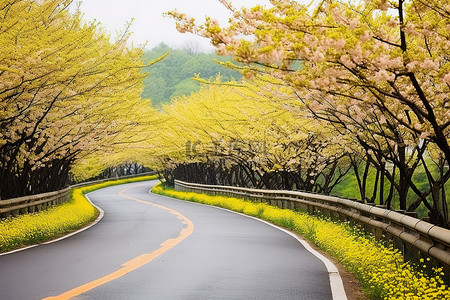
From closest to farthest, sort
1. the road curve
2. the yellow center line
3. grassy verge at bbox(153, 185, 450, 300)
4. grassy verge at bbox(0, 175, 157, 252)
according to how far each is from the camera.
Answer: grassy verge at bbox(153, 185, 450, 300) < the yellow center line < the road curve < grassy verge at bbox(0, 175, 157, 252)

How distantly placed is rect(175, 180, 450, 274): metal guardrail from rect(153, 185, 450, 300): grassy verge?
0.19 meters

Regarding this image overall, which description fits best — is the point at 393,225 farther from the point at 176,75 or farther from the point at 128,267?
the point at 176,75

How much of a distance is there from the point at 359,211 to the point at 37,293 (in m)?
7.79

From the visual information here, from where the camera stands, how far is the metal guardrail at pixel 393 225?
743cm

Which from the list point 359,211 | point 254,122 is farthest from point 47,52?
point 254,122

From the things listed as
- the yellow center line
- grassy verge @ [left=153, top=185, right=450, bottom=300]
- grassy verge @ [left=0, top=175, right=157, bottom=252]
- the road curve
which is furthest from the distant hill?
the yellow center line

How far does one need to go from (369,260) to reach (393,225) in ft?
3.20

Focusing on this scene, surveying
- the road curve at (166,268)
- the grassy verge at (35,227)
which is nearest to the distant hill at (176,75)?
the grassy verge at (35,227)

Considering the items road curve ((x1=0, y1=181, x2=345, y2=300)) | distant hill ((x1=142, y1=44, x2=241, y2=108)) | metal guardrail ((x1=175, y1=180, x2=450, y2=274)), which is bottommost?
road curve ((x1=0, y1=181, x2=345, y2=300))

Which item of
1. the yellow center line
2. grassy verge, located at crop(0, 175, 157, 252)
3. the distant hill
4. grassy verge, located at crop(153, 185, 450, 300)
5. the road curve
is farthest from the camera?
the distant hill

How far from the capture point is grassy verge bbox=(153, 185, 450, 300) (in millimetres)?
7352

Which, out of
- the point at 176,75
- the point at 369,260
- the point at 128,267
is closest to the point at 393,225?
the point at 369,260

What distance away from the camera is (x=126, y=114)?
2434 cm

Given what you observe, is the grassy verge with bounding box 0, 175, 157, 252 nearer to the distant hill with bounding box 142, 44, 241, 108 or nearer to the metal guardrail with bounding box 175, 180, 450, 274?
the metal guardrail with bounding box 175, 180, 450, 274
